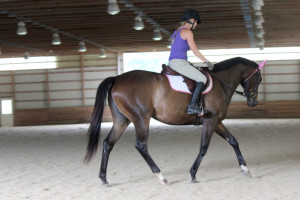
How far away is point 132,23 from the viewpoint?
1479 cm

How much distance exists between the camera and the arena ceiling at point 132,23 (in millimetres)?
11867

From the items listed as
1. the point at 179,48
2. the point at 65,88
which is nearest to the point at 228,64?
the point at 179,48

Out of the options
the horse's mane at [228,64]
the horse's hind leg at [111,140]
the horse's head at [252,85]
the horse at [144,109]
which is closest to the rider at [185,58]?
the horse at [144,109]

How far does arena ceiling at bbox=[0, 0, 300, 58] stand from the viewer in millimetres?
11867

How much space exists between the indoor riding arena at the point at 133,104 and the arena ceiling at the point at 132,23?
43mm

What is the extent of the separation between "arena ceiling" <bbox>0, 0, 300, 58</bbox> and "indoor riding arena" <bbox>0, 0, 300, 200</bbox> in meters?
0.04

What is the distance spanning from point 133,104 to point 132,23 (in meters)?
10.0

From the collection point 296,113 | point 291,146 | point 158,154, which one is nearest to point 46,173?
A: point 158,154

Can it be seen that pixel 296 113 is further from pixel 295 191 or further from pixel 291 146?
pixel 295 191

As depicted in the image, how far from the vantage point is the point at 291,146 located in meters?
8.80

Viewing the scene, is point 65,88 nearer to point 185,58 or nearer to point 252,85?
point 252,85

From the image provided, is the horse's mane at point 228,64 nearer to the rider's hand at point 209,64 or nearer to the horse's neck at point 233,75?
the horse's neck at point 233,75

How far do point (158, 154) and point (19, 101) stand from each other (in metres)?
17.3

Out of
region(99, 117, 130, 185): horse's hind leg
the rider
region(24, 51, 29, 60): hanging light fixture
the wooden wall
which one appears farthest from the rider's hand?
region(24, 51, 29, 60): hanging light fixture
